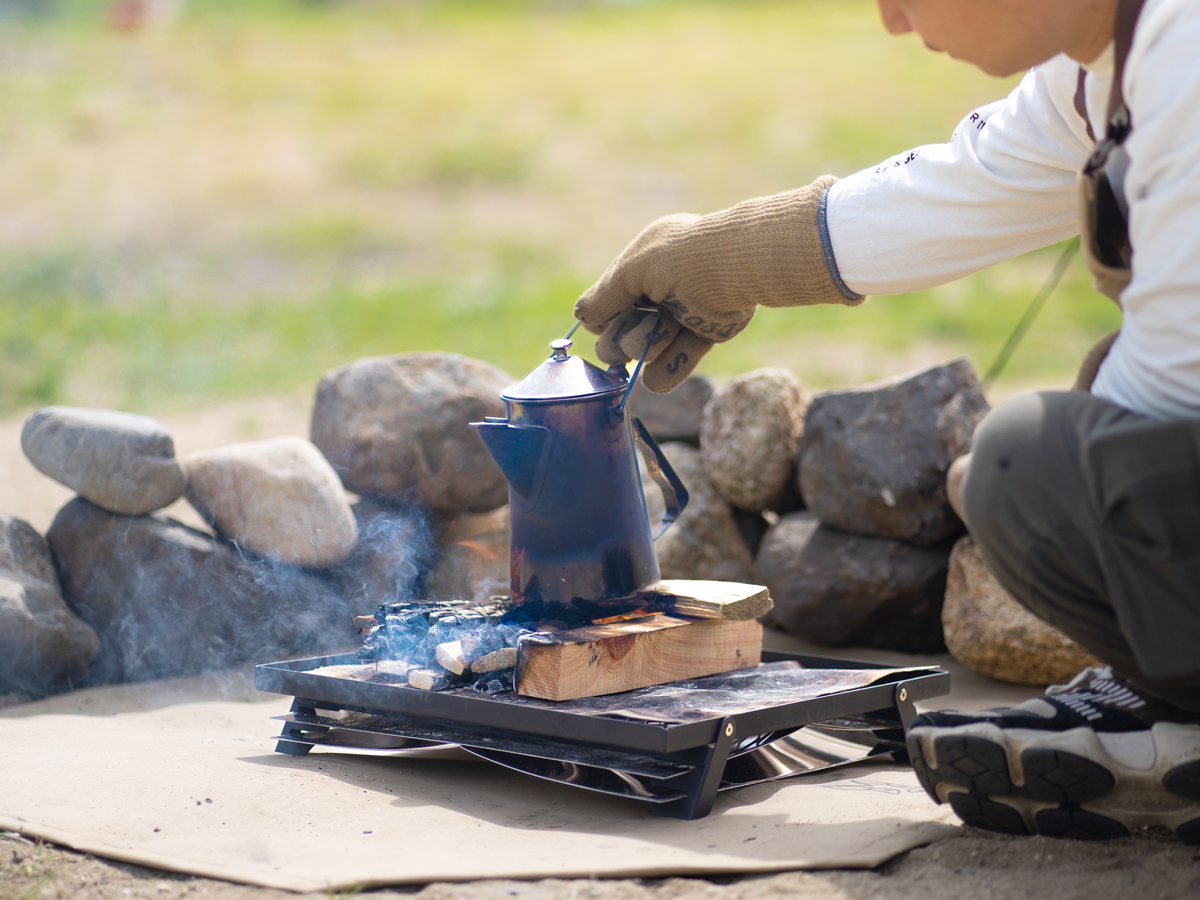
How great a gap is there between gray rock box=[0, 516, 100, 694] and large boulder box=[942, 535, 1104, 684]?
239 centimetres

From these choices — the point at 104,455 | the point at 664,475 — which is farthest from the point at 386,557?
the point at 664,475

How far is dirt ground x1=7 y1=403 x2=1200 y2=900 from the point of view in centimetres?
168

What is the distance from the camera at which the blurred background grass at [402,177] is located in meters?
8.01

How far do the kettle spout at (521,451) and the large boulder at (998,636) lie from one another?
136cm

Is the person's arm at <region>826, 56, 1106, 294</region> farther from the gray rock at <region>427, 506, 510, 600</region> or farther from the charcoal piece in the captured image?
the gray rock at <region>427, 506, 510, 600</region>

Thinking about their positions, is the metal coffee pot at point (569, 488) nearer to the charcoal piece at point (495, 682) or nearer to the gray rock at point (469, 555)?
the charcoal piece at point (495, 682)

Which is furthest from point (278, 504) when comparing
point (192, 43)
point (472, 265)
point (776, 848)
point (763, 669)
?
point (192, 43)

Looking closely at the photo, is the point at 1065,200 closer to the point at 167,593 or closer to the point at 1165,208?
the point at 1165,208

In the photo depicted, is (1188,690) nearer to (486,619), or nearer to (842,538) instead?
(486,619)

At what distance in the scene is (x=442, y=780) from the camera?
2387 mm

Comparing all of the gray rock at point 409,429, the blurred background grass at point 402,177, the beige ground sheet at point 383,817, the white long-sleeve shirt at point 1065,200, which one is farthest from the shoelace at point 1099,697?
the blurred background grass at point 402,177

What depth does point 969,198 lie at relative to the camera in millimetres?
2236

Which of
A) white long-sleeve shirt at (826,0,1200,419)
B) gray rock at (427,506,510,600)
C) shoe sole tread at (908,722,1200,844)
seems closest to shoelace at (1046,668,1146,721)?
shoe sole tread at (908,722,1200,844)

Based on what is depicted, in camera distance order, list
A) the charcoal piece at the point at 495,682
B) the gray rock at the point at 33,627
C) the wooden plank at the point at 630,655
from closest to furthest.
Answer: the wooden plank at the point at 630,655, the charcoal piece at the point at 495,682, the gray rock at the point at 33,627
